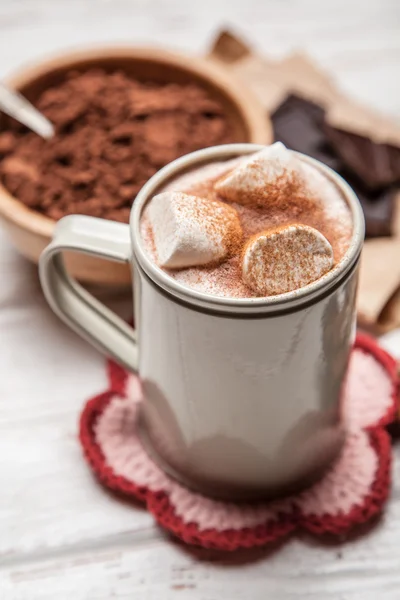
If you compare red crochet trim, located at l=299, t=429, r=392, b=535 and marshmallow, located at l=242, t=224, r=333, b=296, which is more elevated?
marshmallow, located at l=242, t=224, r=333, b=296

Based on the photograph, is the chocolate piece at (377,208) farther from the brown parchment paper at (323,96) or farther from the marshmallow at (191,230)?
the marshmallow at (191,230)

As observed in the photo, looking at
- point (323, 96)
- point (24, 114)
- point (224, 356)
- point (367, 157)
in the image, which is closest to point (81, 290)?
point (224, 356)

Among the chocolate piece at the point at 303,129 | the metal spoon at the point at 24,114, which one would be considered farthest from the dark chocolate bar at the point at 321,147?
the metal spoon at the point at 24,114

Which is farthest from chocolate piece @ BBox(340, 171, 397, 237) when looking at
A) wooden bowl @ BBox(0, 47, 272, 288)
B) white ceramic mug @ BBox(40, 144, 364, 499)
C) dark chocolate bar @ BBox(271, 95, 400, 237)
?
white ceramic mug @ BBox(40, 144, 364, 499)

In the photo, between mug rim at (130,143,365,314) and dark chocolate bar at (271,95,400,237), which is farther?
dark chocolate bar at (271,95,400,237)

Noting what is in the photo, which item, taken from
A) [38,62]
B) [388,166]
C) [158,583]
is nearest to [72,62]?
[38,62]

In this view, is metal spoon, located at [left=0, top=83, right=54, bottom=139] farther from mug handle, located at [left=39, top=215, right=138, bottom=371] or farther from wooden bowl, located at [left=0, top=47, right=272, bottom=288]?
mug handle, located at [left=39, top=215, right=138, bottom=371]
